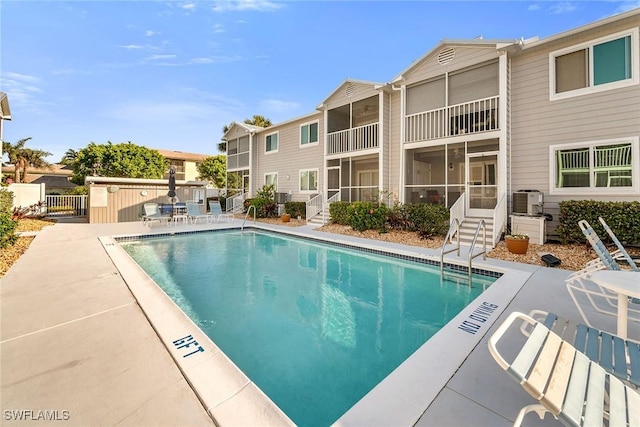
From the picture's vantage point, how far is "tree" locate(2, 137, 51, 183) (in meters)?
29.8

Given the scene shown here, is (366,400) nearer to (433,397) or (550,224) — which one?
(433,397)

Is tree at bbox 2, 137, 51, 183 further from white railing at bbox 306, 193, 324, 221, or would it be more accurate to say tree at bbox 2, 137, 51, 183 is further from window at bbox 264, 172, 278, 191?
white railing at bbox 306, 193, 324, 221

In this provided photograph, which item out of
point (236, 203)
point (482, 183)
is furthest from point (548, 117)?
point (236, 203)

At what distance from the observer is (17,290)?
14.2ft

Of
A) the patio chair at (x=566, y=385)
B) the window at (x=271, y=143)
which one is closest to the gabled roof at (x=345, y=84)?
the window at (x=271, y=143)

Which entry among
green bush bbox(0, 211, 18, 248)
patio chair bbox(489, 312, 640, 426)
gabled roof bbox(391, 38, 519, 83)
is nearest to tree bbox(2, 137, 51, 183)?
green bush bbox(0, 211, 18, 248)

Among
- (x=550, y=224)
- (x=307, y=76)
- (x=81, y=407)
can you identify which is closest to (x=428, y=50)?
(x=550, y=224)

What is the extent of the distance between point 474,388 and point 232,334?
2.89 m

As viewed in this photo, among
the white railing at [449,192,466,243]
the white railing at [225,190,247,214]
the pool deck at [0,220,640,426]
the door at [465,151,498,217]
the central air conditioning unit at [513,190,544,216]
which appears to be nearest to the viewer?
the pool deck at [0,220,640,426]

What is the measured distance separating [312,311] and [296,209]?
11196 millimetres

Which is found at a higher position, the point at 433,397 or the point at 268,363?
the point at 433,397

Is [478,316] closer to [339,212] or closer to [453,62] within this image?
[339,212]

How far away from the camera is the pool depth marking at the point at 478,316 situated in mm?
3245

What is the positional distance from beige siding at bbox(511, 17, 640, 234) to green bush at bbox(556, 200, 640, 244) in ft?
2.39
